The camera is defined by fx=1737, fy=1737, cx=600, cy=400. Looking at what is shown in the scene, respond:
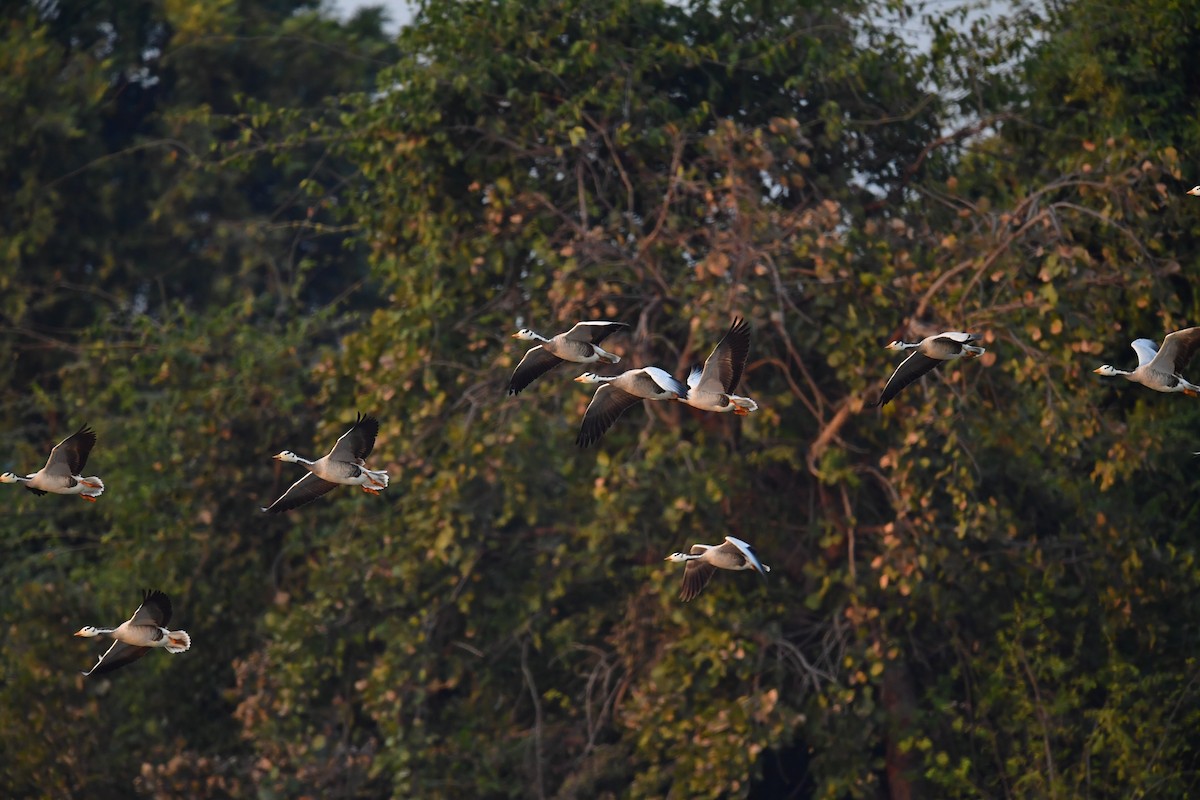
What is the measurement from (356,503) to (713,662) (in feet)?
9.42

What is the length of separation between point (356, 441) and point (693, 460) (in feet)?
8.68

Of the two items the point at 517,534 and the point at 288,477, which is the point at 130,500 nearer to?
the point at 288,477

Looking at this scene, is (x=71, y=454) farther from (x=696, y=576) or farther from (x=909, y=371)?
(x=909, y=371)

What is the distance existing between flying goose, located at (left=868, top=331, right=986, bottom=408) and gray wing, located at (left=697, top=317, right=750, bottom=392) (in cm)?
73

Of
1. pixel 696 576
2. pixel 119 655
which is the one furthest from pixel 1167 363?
pixel 119 655

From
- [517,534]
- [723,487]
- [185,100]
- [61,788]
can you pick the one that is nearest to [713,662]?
[723,487]

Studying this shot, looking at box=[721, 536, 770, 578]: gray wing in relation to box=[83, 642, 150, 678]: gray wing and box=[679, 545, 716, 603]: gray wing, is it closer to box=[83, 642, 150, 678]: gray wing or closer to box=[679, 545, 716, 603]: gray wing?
box=[679, 545, 716, 603]: gray wing

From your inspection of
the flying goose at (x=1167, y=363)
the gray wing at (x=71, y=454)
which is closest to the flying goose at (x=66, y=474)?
the gray wing at (x=71, y=454)

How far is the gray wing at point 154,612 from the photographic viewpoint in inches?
356

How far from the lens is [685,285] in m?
10.8

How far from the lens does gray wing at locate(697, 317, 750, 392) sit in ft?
28.2

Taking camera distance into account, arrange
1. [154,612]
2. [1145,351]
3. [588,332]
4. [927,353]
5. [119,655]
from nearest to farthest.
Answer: [1145,351] < [927,353] < [588,332] < [154,612] < [119,655]

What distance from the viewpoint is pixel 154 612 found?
916cm

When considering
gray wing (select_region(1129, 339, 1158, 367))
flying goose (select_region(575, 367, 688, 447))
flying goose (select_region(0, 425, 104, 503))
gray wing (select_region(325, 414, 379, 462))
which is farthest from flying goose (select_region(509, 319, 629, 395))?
gray wing (select_region(1129, 339, 1158, 367))
